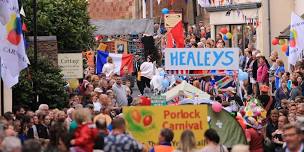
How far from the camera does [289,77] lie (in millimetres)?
28812

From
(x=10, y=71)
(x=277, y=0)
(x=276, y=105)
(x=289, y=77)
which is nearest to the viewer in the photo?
(x=10, y=71)

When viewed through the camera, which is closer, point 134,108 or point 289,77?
point 134,108

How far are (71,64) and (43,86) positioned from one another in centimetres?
382

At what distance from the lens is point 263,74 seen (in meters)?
32.4

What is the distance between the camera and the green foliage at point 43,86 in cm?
2477

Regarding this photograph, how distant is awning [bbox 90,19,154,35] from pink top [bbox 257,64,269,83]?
15.1m

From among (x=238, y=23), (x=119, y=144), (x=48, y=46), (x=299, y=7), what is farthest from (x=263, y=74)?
(x=119, y=144)

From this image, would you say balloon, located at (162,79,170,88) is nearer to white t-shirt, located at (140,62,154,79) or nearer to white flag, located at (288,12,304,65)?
white t-shirt, located at (140,62,154,79)

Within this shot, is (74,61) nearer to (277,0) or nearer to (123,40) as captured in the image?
(277,0)

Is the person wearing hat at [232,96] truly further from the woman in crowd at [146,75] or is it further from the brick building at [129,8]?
the brick building at [129,8]

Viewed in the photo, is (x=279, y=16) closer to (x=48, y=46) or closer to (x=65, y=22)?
(x=65, y=22)

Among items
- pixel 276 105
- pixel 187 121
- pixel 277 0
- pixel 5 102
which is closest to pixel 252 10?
pixel 277 0

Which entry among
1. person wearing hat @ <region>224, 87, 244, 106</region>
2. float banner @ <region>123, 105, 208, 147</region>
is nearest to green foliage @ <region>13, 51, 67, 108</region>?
person wearing hat @ <region>224, 87, 244, 106</region>

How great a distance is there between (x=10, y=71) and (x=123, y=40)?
26.7 metres
